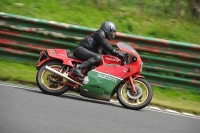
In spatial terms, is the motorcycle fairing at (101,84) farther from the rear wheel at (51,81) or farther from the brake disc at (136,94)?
the rear wheel at (51,81)

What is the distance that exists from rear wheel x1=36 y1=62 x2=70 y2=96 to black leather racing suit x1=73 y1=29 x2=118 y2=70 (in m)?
0.50

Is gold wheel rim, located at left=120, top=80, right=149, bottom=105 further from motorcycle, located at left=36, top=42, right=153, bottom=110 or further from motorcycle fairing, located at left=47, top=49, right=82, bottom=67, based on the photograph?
motorcycle fairing, located at left=47, top=49, right=82, bottom=67

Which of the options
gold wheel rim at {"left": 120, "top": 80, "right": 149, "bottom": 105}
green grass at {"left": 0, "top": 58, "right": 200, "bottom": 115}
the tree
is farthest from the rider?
the tree

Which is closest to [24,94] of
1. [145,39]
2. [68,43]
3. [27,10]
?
[68,43]

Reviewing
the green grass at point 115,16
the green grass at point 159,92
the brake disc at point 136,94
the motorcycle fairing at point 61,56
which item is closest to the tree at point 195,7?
the green grass at point 115,16

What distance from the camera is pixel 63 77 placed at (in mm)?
8961

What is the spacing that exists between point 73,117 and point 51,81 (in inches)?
85.4

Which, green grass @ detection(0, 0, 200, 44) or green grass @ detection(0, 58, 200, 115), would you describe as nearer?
green grass @ detection(0, 58, 200, 115)

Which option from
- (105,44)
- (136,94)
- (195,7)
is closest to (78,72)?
(105,44)

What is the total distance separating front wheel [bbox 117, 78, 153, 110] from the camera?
873 centimetres

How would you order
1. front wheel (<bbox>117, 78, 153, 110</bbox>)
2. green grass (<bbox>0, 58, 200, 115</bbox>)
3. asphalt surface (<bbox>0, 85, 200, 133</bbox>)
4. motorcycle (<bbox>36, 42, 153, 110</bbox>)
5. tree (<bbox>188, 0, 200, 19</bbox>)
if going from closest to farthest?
asphalt surface (<bbox>0, 85, 200, 133</bbox>) → front wheel (<bbox>117, 78, 153, 110</bbox>) → motorcycle (<bbox>36, 42, 153, 110</bbox>) → green grass (<bbox>0, 58, 200, 115</bbox>) → tree (<bbox>188, 0, 200, 19</bbox>)

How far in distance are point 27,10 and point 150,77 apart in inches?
167

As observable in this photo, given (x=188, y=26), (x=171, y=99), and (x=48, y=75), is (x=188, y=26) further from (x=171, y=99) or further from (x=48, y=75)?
(x=48, y=75)

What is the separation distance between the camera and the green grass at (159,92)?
31.9 feet
